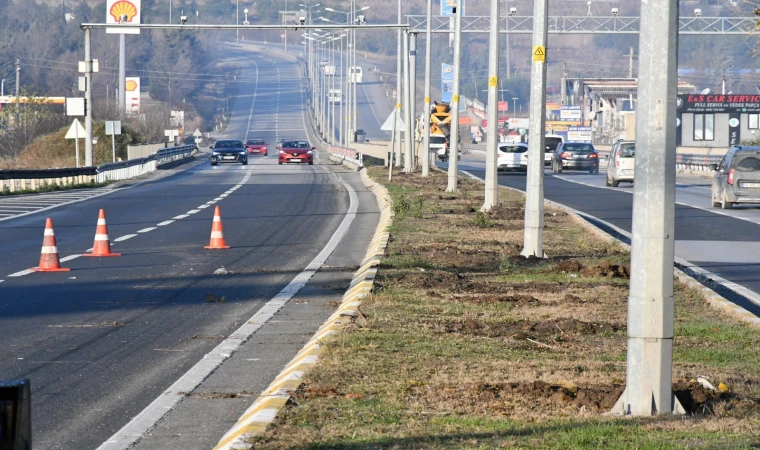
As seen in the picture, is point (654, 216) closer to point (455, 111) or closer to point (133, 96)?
point (455, 111)

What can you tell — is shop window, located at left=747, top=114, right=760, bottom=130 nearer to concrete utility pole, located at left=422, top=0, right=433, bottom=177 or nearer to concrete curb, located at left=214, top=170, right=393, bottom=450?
concrete utility pole, located at left=422, top=0, right=433, bottom=177

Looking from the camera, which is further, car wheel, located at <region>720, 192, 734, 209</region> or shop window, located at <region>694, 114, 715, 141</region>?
shop window, located at <region>694, 114, 715, 141</region>

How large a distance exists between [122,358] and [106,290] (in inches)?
173

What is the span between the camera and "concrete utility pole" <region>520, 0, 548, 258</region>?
1659cm

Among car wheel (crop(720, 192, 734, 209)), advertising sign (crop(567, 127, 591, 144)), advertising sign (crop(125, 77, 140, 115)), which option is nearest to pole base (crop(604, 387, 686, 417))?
car wheel (crop(720, 192, 734, 209))

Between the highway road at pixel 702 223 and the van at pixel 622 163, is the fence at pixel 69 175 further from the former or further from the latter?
the van at pixel 622 163

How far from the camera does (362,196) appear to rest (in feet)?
116

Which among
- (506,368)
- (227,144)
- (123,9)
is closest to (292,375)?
(506,368)

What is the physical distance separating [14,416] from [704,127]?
81.3 metres

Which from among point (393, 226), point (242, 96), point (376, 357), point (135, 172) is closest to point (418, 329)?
point (376, 357)

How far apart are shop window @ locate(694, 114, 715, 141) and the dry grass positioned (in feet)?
225

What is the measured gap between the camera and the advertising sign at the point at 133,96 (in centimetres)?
9364

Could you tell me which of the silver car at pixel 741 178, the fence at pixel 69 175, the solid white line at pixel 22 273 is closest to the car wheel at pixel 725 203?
the silver car at pixel 741 178

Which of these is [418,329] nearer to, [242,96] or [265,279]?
[265,279]
